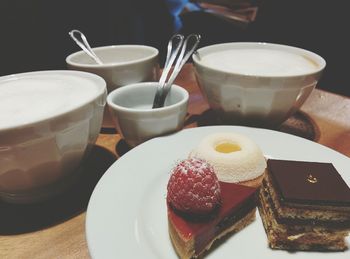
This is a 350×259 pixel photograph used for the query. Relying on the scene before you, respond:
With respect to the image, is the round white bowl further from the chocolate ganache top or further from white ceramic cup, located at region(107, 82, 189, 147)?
the chocolate ganache top

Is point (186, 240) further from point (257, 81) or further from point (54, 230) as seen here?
point (257, 81)

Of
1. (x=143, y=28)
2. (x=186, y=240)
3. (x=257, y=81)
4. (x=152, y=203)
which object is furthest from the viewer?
(x=143, y=28)

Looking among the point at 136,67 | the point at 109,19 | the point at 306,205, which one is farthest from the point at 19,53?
the point at 306,205

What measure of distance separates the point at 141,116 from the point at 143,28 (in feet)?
6.44

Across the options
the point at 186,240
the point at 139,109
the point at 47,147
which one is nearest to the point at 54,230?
the point at 47,147

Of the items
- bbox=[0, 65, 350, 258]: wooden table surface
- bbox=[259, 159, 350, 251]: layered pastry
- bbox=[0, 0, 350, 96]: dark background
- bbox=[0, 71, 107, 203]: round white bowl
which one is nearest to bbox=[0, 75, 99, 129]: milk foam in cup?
bbox=[0, 71, 107, 203]: round white bowl

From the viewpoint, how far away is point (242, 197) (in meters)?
0.73

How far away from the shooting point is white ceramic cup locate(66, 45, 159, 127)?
97 cm

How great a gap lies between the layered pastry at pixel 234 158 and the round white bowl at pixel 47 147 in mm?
292

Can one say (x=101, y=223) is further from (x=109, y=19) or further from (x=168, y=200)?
(x=109, y=19)

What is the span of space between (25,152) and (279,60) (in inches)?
31.5

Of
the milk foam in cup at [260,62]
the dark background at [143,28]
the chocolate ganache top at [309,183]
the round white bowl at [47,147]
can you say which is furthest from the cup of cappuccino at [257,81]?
the dark background at [143,28]

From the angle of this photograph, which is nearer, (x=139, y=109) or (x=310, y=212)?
(x=310, y=212)

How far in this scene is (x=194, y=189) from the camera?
0.65 metres
